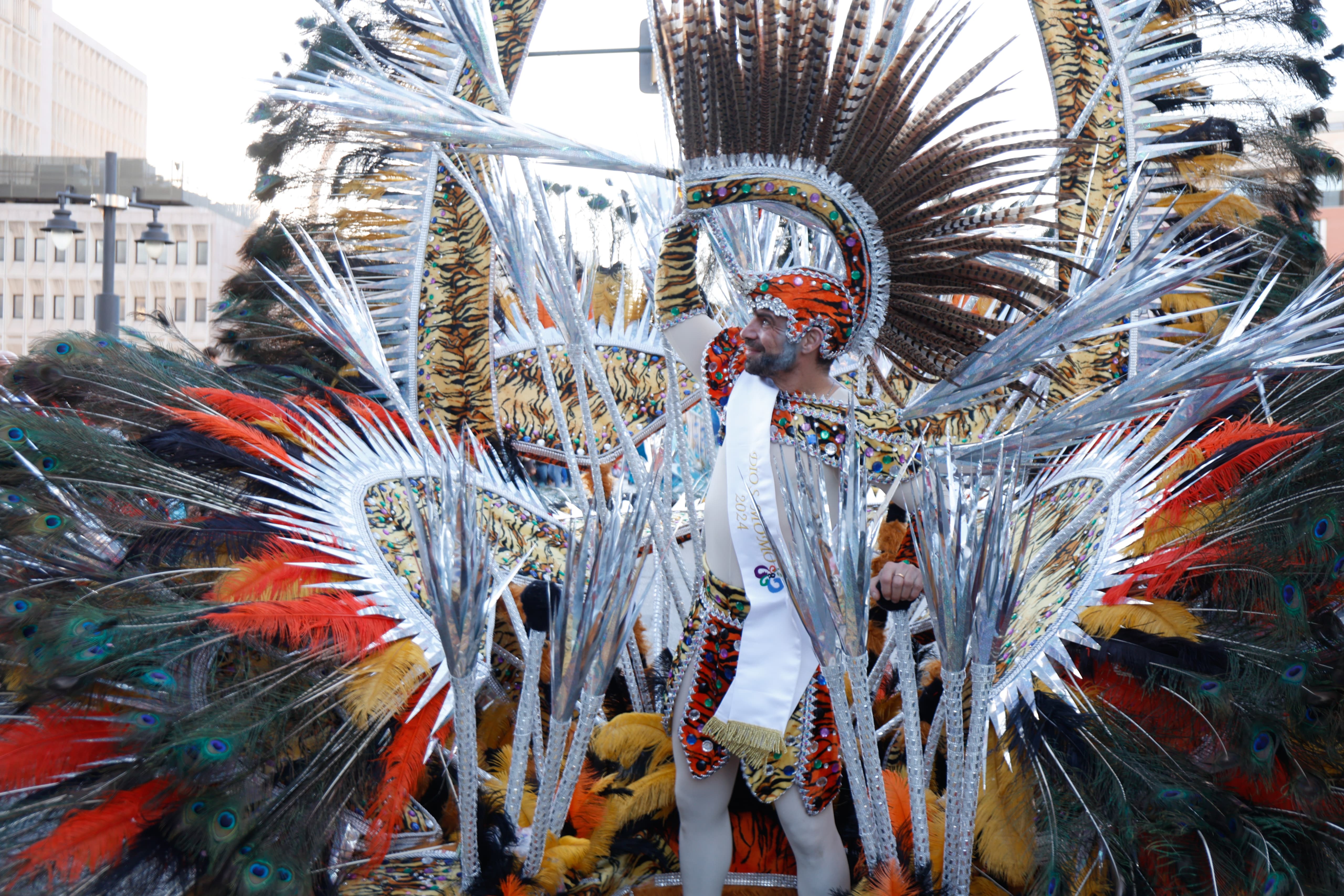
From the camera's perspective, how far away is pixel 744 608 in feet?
7.89

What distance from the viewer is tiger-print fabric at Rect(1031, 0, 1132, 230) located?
3.39 metres

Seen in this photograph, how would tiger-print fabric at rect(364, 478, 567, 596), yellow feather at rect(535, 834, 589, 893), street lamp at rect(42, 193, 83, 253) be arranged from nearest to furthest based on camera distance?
yellow feather at rect(535, 834, 589, 893) < tiger-print fabric at rect(364, 478, 567, 596) < street lamp at rect(42, 193, 83, 253)

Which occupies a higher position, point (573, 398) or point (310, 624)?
point (573, 398)

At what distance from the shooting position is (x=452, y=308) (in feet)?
11.7

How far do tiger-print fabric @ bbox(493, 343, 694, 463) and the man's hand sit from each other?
1.88 m

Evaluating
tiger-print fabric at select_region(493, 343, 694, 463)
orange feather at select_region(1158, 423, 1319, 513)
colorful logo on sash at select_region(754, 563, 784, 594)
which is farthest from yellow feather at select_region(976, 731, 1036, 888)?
tiger-print fabric at select_region(493, 343, 694, 463)

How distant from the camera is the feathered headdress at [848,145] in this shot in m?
2.45

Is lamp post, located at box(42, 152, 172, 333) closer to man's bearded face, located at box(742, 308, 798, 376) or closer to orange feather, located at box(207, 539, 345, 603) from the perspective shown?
orange feather, located at box(207, 539, 345, 603)

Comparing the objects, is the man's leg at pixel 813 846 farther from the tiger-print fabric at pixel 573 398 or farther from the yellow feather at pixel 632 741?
the tiger-print fabric at pixel 573 398

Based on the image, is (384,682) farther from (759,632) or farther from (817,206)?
(817,206)

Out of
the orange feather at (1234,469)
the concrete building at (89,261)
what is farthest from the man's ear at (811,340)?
the concrete building at (89,261)

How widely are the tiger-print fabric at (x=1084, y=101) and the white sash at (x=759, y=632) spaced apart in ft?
5.22

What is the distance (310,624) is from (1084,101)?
8.65 feet

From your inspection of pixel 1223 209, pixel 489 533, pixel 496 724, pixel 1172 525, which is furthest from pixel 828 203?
pixel 1223 209
